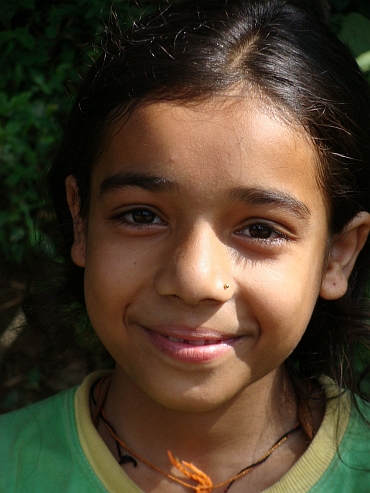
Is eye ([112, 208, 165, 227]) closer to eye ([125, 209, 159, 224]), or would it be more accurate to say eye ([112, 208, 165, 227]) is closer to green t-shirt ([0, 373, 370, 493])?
eye ([125, 209, 159, 224])

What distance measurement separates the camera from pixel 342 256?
224 cm

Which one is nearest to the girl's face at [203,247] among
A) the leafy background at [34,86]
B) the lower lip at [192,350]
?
the lower lip at [192,350]

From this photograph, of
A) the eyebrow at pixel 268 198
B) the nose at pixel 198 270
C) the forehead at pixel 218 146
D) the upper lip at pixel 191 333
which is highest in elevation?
the forehead at pixel 218 146

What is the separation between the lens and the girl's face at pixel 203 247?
1.89 metres

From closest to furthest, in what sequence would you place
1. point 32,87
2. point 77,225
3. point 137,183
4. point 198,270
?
point 198,270 → point 137,183 → point 77,225 → point 32,87

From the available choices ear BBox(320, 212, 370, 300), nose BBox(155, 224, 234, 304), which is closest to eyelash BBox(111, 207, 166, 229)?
nose BBox(155, 224, 234, 304)

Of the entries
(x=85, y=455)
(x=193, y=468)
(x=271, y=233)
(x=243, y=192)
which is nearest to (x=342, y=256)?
(x=271, y=233)

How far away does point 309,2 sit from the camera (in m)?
2.79

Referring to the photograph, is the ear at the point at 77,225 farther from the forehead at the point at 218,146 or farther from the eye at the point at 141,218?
the forehead at the point at 218,146

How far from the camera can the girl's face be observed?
74.4 inches

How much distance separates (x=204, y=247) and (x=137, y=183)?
0.24 meters

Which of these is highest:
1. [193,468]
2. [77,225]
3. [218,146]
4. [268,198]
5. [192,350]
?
[218,146]

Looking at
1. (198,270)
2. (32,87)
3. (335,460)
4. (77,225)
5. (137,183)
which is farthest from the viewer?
(32,87)

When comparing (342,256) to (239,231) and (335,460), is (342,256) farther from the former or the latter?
(335,460)
